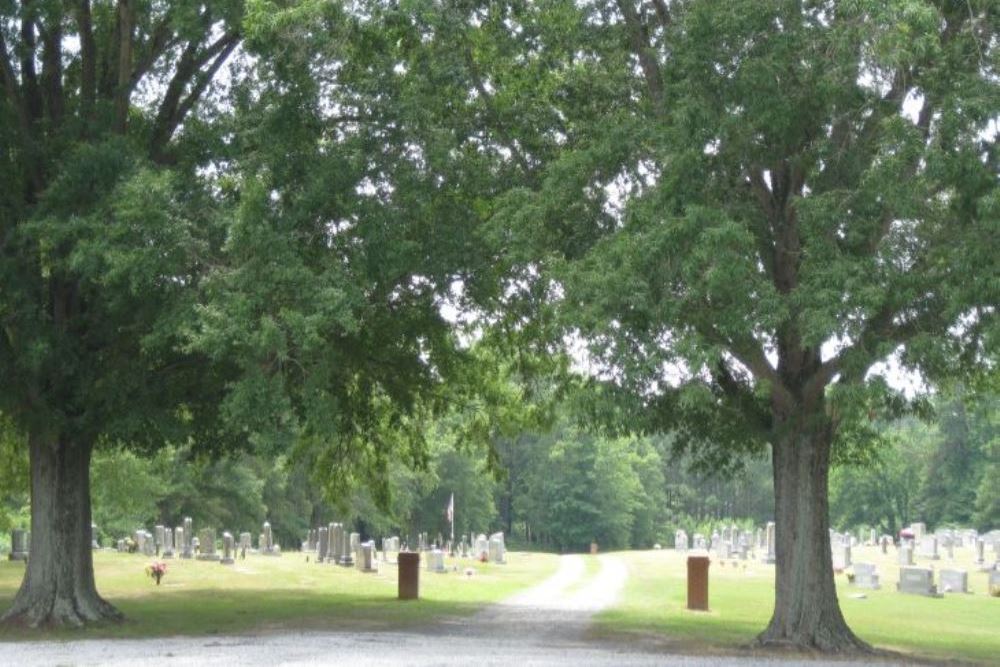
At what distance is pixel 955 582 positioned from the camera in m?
35.7

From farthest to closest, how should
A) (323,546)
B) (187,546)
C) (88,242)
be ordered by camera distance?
(187,546)
(323,546)
(88,242)

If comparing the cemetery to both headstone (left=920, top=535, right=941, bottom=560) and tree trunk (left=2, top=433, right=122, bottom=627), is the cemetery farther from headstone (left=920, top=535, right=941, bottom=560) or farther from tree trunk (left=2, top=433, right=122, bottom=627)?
headstone (left=920, top=535, right=941, bottom=560)

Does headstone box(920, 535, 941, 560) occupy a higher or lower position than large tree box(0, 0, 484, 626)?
lower

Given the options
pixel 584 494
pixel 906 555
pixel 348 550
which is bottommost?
pixel 906 555

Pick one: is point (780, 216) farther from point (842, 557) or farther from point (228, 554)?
point (842, 557)

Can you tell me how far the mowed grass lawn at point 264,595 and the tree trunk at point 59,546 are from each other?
675 mm

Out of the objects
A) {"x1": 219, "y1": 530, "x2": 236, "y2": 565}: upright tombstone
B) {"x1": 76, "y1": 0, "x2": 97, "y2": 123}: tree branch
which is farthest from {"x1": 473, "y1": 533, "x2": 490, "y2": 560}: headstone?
{"x1": 76, "y1": 0, "x2": 97, "y2": 123}: tree branch

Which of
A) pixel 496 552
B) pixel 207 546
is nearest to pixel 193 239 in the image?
pixel 207 546

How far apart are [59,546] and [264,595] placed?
7.62 m

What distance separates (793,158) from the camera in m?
16.2

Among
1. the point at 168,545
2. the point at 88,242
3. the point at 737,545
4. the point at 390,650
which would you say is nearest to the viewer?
the point at 390,650

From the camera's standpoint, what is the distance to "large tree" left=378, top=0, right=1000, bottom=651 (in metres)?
14.3

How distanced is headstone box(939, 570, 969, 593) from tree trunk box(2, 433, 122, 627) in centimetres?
2514

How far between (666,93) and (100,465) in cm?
2567
